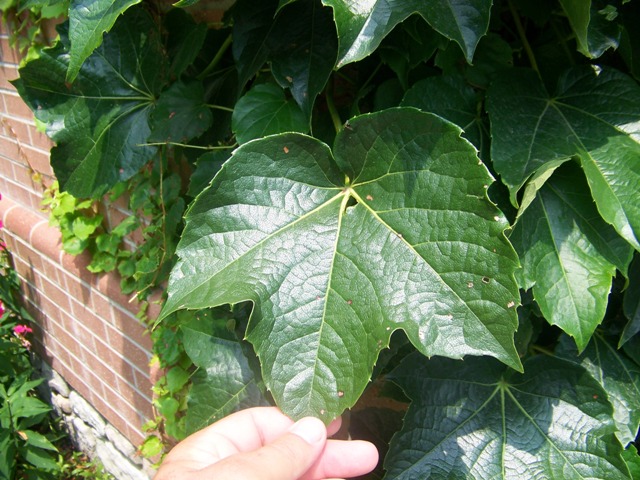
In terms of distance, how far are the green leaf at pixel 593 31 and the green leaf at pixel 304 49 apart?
285 millimetres

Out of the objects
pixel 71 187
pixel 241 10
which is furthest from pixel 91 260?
pixel 241 10

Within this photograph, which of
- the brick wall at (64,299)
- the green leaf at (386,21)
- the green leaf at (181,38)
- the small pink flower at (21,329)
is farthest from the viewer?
the small pink flower at (21,329)

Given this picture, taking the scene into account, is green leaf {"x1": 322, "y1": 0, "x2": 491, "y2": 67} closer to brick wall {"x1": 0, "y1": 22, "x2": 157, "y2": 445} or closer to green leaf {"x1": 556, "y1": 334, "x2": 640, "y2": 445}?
green leaf {"x1": 556, "y1": 334, "x2": 640, "y2": 445}

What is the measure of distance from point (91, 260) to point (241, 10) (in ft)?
4.70

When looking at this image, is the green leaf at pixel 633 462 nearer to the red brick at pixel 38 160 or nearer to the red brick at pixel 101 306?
the red brick at pixel 101 306

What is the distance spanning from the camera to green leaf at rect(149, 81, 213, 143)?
875mm

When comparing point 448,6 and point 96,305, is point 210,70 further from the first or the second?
point 96,305

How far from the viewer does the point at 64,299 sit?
7.47ft

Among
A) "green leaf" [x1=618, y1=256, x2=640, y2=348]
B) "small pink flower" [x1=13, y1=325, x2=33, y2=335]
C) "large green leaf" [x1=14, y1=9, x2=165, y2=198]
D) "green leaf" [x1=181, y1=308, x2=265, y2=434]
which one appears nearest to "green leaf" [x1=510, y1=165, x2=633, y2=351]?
"green leaf" [x1=618, y1=256, x2=640, y2=348]

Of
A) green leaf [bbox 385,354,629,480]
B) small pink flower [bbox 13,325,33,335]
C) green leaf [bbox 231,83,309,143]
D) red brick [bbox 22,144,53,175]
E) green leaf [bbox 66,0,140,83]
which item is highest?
green leaf [bbox 66,0,140,83]

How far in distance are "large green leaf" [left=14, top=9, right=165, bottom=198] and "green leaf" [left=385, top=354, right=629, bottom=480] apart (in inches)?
22.9

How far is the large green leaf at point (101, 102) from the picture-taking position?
89 cm

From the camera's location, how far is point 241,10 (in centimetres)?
78

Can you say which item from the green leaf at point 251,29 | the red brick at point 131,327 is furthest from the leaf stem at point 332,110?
the red brick at point 131,327
